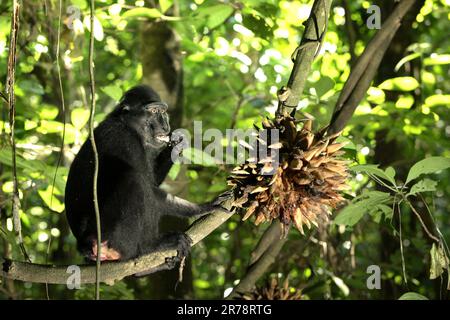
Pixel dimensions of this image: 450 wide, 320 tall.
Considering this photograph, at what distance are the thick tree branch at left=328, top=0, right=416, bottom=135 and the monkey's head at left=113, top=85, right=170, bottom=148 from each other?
5.70 ft

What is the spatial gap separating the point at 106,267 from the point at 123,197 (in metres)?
1.25

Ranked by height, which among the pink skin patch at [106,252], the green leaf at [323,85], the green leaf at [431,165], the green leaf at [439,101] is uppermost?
the green leaf at [323,85]

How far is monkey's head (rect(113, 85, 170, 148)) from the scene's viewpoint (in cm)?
449

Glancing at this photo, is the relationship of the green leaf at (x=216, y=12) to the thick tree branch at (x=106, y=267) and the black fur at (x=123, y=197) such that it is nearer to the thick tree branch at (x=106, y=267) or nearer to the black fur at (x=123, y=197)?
the black fur at (x=123, y=197)

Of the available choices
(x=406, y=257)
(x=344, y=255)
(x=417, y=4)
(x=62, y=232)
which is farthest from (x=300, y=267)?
(x=62, y=232)

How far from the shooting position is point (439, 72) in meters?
7.61

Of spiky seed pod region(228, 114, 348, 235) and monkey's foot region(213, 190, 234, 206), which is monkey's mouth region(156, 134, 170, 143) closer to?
monkey's foot region(213, 190, 234, 206)

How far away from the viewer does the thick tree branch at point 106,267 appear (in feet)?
7.72

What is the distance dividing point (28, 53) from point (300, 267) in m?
3.36

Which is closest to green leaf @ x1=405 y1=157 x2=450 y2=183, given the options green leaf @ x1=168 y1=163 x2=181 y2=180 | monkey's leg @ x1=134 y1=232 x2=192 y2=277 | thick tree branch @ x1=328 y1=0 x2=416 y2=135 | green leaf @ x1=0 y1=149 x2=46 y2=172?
thick tree branch @ x1=328 y1=0 x2=416 y2=135

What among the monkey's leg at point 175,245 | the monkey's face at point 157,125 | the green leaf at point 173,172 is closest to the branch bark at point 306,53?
the monkey's leg at point 175,245

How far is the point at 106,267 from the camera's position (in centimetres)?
258

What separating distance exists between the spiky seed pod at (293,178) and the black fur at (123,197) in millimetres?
1253

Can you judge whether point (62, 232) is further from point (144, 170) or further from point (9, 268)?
point (9, 268)
